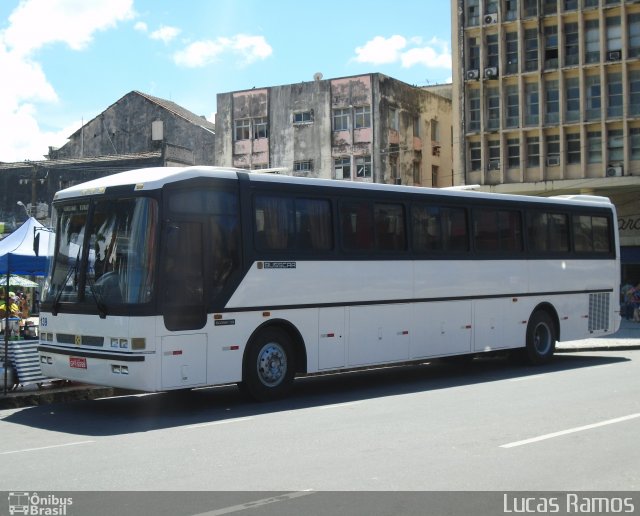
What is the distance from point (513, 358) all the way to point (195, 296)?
31.2 ft

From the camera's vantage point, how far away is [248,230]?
43.7 ft

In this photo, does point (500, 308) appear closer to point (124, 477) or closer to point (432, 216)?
point (432, 216)

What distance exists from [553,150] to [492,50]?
6568mm

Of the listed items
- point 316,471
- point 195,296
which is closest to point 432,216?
point 195,296

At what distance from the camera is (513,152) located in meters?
47.1

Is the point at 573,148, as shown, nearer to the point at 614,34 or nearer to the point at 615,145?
the point at 615,145

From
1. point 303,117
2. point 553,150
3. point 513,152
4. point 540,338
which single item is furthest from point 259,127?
point 540,338

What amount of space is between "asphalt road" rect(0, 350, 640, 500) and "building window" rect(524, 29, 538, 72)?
33124 mm

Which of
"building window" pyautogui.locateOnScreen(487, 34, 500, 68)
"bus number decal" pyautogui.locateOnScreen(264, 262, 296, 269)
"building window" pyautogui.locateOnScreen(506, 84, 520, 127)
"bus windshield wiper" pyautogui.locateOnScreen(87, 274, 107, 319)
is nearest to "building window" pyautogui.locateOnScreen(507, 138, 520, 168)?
"building window" pyautogui.locateOnScreen(506, 84, 520, 127)

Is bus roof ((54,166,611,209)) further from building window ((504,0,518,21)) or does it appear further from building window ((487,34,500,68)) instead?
building window ((487,34,500,68))

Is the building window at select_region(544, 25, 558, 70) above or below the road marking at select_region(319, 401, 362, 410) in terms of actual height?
above

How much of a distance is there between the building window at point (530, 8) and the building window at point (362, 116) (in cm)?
1105

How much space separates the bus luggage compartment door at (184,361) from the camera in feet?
39.9

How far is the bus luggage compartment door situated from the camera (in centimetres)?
1215
